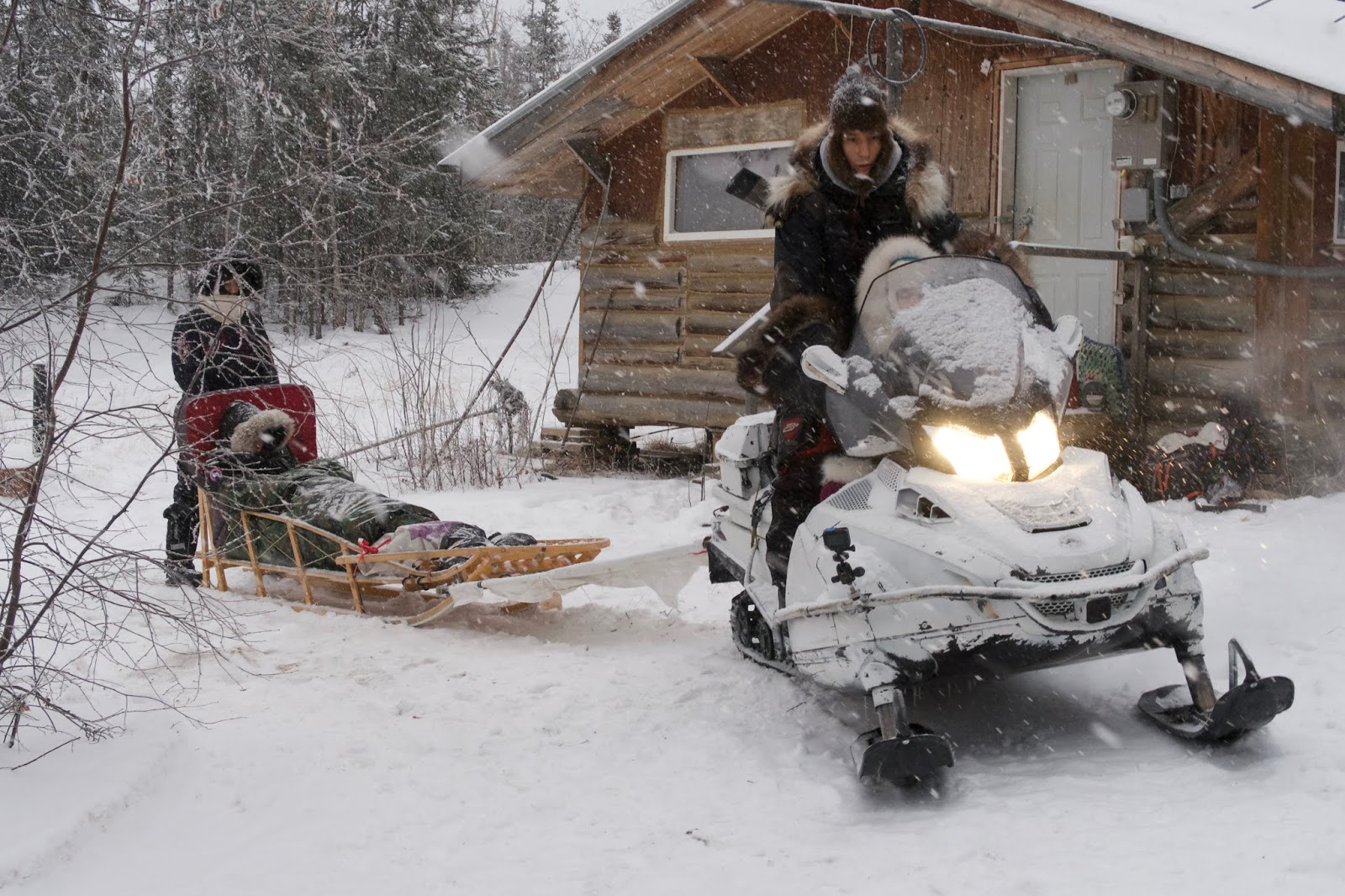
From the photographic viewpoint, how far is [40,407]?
329 centimetres

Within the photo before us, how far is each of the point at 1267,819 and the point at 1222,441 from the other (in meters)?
4.94

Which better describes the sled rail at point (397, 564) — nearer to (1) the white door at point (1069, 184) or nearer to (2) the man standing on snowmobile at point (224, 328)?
(2) the man standing on snowmobile at point (224, 328)

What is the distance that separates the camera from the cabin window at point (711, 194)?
10.7 metres

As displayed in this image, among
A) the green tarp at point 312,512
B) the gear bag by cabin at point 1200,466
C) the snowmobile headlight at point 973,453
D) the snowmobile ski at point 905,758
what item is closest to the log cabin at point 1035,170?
the gear bag by cabin at point 1200,466

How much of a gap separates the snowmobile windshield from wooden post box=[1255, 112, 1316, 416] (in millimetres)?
5130

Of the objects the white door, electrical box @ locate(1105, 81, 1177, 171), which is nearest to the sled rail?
electrical box @ locate(1105, 81, 1177, 171)

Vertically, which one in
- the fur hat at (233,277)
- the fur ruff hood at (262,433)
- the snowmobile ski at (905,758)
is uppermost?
the fur hat at (233,277)

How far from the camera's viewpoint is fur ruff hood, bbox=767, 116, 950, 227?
4250 millimetres

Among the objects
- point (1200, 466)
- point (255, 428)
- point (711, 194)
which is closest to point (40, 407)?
point (255, 428)

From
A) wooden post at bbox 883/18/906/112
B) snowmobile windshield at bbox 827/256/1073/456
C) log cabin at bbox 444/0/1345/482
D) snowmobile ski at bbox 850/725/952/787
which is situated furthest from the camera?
wooden post at bbox 883/18/906/112

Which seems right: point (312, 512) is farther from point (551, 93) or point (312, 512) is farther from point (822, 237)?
point (551, 93)

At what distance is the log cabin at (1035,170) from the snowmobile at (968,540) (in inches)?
173

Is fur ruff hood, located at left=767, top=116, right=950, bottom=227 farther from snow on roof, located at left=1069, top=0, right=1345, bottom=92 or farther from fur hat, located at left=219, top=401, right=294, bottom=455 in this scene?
snow on roof, located at left=1069, top=0, right=1345, bottom=92

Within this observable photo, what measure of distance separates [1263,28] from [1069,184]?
1856 mm
